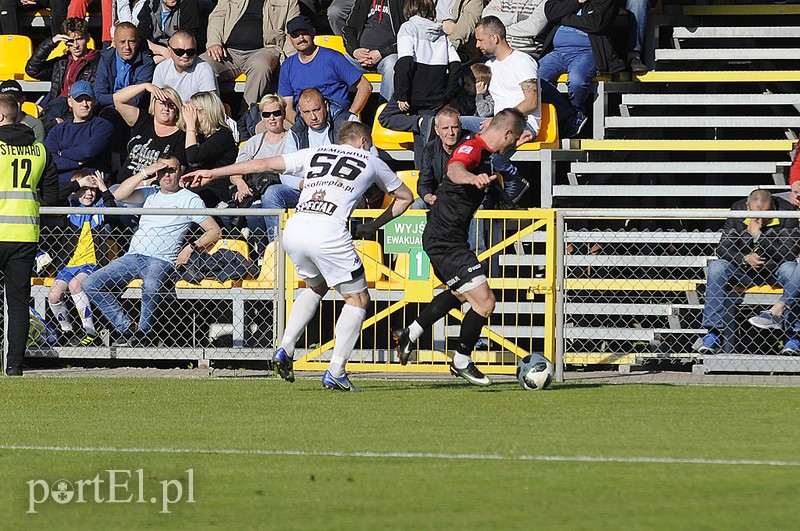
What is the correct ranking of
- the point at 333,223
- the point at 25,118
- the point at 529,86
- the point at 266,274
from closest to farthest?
the point at 333,223
the point at 266,274
the point at 529,86
the point at 25,118

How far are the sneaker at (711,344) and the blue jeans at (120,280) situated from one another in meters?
4.78

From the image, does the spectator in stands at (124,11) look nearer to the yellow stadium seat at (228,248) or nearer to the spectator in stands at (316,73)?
the spectator in stands at (316,73)

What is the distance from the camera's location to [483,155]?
31.6 ft

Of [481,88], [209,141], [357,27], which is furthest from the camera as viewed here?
[357,27]

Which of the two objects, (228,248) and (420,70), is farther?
(420,70)

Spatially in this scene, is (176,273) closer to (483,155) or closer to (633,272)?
(483,155)

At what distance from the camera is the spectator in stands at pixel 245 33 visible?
14727mm

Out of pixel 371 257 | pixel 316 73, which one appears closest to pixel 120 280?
pixel 371 257

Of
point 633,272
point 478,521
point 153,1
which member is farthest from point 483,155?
point 153,1

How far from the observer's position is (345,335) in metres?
9.30

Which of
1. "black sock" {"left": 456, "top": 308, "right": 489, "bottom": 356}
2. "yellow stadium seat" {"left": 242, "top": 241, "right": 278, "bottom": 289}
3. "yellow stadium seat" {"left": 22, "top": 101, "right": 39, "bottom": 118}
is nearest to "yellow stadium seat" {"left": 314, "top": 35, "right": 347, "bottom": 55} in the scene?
"yellow stadium seat" {"left": 22, "top": 101, "right": 39, "bottom": 118}

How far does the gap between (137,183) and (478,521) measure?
8007mm

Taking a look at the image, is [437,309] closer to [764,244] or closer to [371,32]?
[764,244]

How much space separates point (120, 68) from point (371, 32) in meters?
2.90
